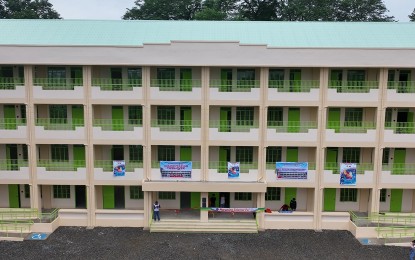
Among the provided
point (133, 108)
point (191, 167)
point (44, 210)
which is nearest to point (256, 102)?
point (191, 167)

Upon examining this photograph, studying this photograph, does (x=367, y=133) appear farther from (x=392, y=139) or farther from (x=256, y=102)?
(x=256, y=102)

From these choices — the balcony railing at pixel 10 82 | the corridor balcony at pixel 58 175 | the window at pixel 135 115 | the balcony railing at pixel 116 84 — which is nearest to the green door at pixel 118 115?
the window at pixel 135 115

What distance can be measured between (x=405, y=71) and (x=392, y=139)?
195 inches

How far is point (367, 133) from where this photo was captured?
83.9 feet

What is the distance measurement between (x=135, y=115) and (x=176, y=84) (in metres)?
3.65

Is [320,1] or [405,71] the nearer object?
[405,71]

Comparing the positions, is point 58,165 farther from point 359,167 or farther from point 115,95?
point 359,167

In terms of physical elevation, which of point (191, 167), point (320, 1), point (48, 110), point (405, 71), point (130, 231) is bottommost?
point (130, 231)

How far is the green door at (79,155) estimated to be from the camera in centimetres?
2708

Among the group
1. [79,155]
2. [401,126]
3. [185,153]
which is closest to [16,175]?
[79,155]

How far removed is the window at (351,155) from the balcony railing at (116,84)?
602 inches

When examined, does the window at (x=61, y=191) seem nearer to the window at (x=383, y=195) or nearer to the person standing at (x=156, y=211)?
the person standing at (x=156, y=211)

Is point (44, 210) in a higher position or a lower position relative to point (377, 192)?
lower

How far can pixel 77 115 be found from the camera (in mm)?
27031
